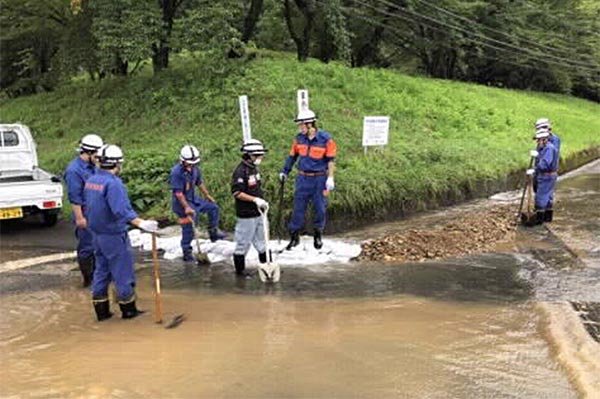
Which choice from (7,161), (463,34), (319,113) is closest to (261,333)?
(7,161)

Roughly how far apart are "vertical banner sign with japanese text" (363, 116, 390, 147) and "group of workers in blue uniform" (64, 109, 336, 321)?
4328 millimetres

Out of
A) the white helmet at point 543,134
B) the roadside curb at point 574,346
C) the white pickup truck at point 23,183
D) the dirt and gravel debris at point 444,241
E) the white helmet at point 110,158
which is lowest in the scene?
the dirt and gravel debris at point 444,241

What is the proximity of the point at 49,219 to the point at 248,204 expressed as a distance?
17.3 ft

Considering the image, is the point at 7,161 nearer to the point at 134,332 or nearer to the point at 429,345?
the point at 134,332

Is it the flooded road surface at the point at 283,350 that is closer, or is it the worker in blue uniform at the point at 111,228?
the flooded road surface at the point at 283,350

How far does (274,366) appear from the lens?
546 cm

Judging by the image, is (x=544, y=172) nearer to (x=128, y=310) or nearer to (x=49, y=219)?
(x=128, y=310)

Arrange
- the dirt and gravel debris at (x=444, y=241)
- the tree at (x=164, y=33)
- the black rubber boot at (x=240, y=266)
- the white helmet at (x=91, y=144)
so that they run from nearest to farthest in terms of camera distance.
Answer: the white helmet at (x=91, y=144)
the black rubber boot at (x=240, y=266)
the dirt and gravel debris at (x=444, y=241)
the tree at (x=164, y=33)

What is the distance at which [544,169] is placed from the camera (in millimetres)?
11414

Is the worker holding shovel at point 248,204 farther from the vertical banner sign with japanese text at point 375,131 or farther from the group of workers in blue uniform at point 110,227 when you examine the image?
the vertical banner sign with japanese text at point 375,131

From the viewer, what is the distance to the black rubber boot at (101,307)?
22.0 feet

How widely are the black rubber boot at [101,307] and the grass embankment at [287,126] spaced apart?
4.54 m

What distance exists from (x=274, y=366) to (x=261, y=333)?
0.85m

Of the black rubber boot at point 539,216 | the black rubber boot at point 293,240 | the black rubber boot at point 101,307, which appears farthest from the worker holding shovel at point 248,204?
the black rubber boot at point 539,216
